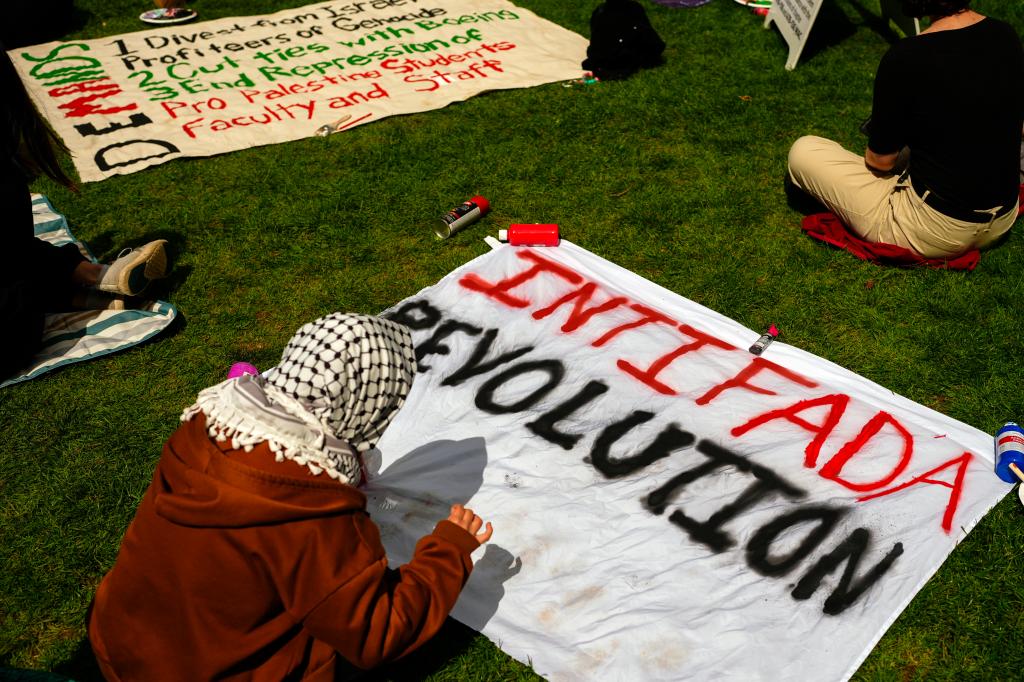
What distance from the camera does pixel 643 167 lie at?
231 inches

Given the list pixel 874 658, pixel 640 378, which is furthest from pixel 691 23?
pixel 874 658

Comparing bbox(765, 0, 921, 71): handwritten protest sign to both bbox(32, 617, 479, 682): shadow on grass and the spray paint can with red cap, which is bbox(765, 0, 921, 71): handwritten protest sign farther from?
bbox(32, 617, 479, 682): shadow on grass

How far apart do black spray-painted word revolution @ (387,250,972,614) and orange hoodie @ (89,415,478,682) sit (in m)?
1.46

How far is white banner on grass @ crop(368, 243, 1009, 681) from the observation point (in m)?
2.93

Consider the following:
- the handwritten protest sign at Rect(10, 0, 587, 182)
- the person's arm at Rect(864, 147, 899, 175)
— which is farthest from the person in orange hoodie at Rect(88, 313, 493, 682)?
the handwritten protest sign at Rect(10, 0, 587, 182)

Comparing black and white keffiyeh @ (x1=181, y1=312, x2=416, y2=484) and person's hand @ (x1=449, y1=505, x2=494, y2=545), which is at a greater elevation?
black and white keffiyeh @ (x1=181, y1=312, x2=416, y2=484)

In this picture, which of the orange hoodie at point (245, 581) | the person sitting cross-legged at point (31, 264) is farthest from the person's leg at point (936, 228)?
the person sitting cross-legged at point (31, 264)

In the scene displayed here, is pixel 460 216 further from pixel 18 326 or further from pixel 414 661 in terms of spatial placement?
pixel 414 661

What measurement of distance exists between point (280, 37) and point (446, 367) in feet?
17.8

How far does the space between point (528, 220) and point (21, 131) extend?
2.93 m

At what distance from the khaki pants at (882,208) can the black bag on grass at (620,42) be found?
2361mm

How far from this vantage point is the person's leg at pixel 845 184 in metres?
4.73

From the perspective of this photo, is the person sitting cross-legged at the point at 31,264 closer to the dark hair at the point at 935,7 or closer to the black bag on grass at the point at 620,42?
the black bag on grass at the point at 620,42

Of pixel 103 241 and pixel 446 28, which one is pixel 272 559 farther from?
pixel 446 28
